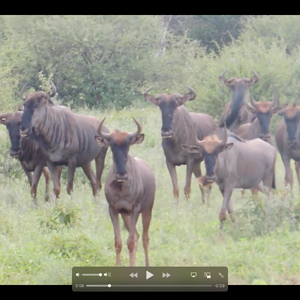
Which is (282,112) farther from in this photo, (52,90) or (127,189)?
(127,189)

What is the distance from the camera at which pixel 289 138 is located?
804 centimetres

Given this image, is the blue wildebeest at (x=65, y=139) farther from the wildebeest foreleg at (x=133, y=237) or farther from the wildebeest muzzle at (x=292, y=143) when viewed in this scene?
the wildebeest muzzle at (x=292, y=143)

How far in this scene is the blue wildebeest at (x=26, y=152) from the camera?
23.8 feet

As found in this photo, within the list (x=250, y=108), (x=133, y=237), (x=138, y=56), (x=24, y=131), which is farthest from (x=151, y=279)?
(x=250, y=108)

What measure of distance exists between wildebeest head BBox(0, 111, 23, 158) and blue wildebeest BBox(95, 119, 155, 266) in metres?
1.95

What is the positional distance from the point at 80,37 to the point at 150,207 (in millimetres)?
1983

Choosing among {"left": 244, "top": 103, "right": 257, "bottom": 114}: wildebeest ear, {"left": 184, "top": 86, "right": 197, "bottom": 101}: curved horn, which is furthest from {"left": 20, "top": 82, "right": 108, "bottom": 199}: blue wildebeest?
{"left": 244, "top": 103, "right": 257, "bottom": 114}: wildebeest ear

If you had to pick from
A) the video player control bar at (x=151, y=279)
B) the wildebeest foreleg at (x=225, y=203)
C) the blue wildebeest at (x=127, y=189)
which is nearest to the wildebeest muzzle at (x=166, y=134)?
the wildebeest foreleg at (x=225, y=203)

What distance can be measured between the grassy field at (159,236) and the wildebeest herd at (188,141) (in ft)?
0.64

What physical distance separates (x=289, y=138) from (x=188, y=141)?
1051mm

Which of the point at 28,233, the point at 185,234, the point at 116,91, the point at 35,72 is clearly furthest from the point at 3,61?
the point at 185,234

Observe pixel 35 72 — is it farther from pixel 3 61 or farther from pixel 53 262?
pixel 53 262

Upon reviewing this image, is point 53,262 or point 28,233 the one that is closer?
point 53,262

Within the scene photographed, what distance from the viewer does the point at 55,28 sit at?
22.3ft
